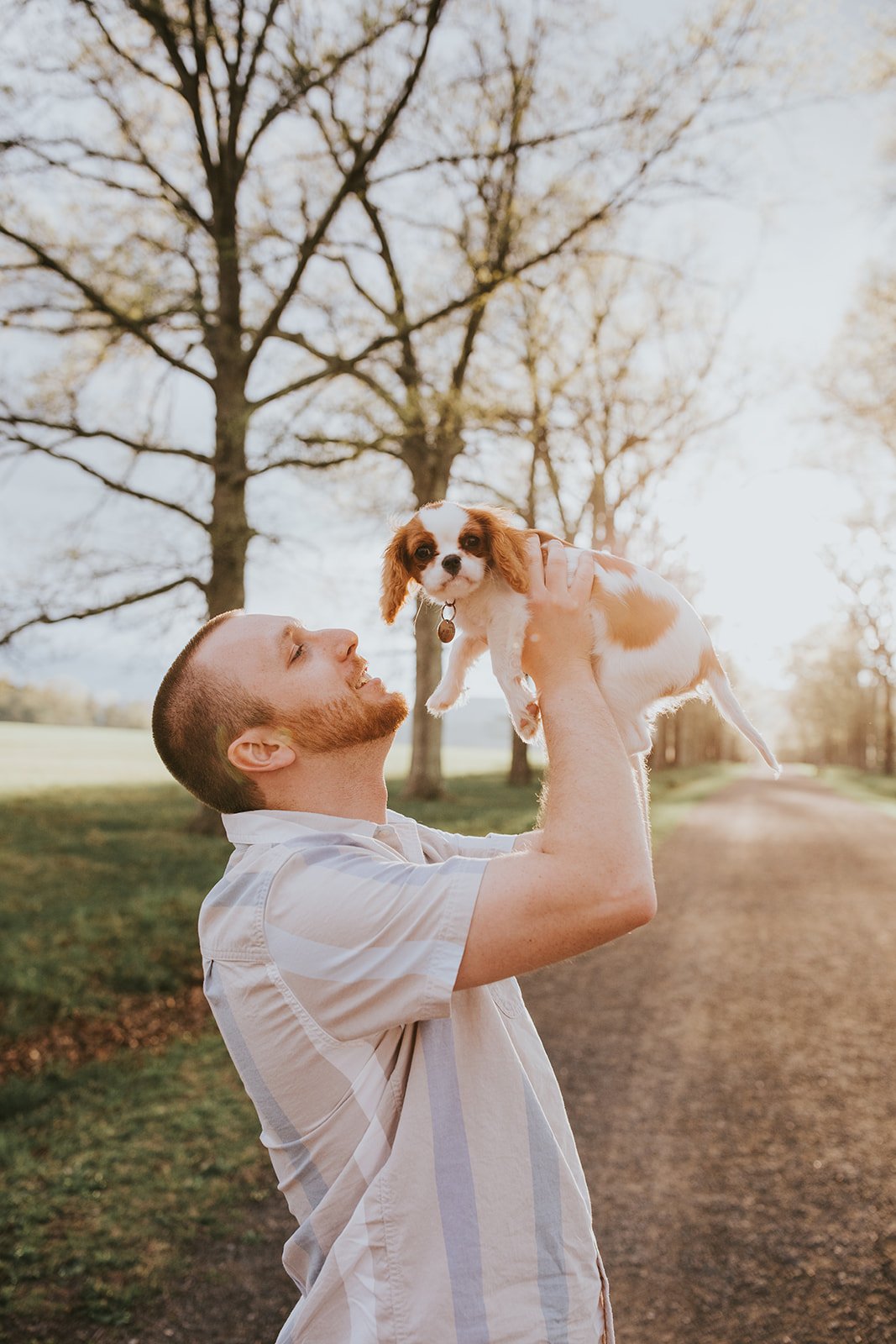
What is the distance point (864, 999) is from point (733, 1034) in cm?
186

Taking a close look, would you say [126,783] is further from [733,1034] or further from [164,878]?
[733,1034]

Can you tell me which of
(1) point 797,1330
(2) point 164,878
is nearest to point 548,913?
(1) point 797,1330

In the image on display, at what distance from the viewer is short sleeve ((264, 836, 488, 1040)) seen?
1.37 meters

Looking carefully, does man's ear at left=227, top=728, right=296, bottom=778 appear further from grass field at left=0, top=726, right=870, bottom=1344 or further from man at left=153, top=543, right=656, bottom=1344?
grass field at left=0, top=726, right=870, bottom=1344

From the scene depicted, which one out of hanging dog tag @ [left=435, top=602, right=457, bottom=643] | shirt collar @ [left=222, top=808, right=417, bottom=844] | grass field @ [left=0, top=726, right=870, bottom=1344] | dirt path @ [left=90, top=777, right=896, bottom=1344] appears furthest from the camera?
grass field @ [left=0, top=726, right=870, bottom=1344]

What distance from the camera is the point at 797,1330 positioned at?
3.85m

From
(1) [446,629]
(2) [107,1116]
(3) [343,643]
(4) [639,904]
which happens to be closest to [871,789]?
(2) [107,1116]

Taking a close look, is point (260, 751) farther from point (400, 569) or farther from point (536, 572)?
point (400, 569)

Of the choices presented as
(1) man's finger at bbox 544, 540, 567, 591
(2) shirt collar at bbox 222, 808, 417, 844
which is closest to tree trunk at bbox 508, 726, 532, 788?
(1) man's finger at bbox 544, 540, 567, 591

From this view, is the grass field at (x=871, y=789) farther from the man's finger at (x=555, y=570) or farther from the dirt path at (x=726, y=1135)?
the man's finger at (x=555, y=570)

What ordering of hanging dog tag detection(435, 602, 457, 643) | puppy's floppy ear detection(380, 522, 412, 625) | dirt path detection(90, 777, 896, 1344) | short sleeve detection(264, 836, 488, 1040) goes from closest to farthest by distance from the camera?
short sleeve detection(264, 836, 488, 1040), hanging dog tag detection(435, 602, 457, 643), puppy's floppy ear detection(380, 522, 412, 625), dirt path detection(90, 777, 896, 1344)

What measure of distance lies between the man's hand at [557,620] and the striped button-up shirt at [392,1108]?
0.47 m

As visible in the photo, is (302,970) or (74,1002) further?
(74,1002)

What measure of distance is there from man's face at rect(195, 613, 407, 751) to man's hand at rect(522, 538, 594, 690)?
311mm
